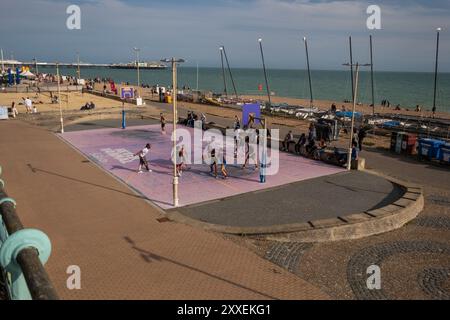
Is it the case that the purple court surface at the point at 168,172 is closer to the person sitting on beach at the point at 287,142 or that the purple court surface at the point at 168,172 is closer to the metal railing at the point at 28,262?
the person sitting on beach at the point at 287,142

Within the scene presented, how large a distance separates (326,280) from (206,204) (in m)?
6.33

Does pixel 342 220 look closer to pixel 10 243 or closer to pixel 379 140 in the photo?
pixel 10 243

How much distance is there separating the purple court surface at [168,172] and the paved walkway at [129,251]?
4.09 ft

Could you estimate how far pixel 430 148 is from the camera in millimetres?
23266

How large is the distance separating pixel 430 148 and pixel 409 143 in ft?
7.15

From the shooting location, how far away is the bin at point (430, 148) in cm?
2298

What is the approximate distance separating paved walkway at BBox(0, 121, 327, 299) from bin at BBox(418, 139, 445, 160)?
17.5m

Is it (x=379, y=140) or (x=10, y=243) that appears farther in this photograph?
(x=379, y=140)

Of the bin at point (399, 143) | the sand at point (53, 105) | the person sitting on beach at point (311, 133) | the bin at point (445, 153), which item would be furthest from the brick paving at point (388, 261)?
the sand at point (53, 105)

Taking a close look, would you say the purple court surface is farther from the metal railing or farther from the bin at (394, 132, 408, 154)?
the metal railing

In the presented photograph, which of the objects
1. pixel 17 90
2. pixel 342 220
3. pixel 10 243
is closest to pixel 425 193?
pixel 342 220

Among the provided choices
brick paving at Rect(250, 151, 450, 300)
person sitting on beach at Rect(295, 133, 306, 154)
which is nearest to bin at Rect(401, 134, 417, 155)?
person sitting on beach at Rect(295, 133, 306, 154)

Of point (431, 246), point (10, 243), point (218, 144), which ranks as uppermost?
point (10, 243)

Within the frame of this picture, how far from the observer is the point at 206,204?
15.0 m
